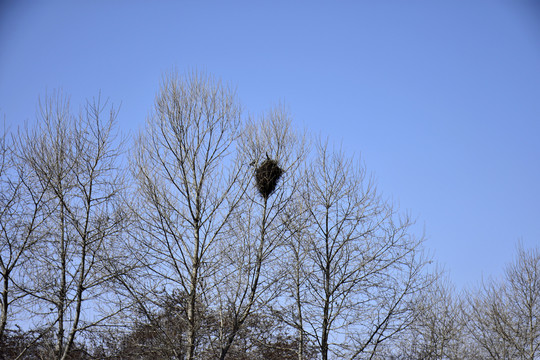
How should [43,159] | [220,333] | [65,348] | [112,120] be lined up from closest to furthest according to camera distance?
1. [220,333]
2. [65,348]
3. [43,159]
4. [112,120]

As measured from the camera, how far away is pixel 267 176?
11555 millimetres

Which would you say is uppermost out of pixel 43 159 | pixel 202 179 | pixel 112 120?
pixel 112 120

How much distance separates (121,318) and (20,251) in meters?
2.73

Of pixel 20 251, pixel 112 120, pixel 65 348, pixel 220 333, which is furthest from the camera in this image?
pixel 112 120

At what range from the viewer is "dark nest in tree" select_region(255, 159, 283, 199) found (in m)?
11.4

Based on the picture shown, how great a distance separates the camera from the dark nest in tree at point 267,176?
1145 centimetres

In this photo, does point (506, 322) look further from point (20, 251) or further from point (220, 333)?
point (20, 251)

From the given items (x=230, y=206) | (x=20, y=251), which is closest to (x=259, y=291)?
(x=230, y=206)

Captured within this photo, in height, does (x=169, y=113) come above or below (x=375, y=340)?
above

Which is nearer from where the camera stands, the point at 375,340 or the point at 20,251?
the point at 20,251

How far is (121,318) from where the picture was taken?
10906 millimetres

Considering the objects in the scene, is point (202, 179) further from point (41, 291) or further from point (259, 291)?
point (41, 291)

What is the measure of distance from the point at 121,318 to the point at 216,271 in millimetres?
2196

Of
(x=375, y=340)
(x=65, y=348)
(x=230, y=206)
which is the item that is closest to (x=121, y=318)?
(x=65, y=348)
